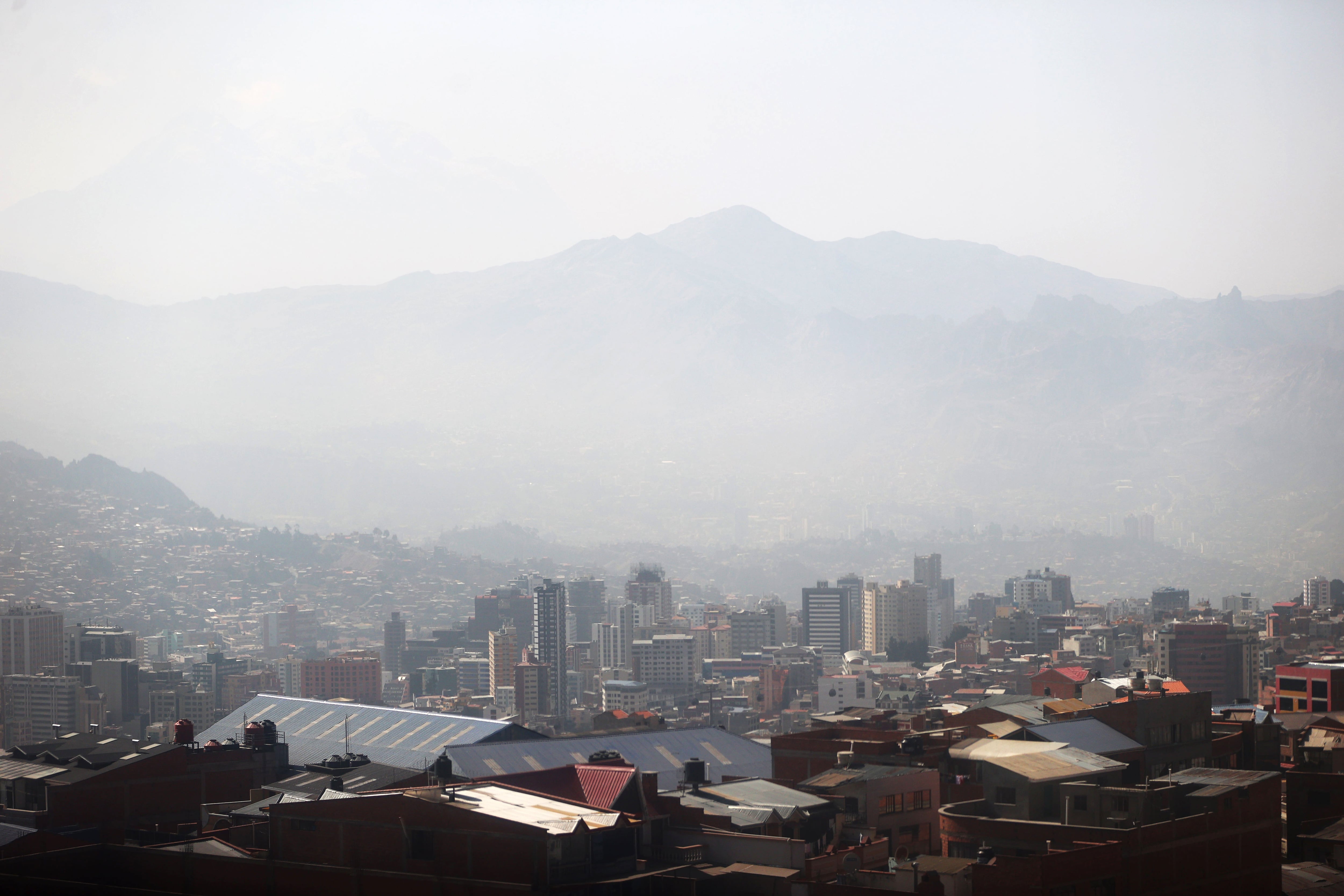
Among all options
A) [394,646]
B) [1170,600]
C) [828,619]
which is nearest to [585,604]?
[394,646]

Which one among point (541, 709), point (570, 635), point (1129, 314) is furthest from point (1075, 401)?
point (541, 709)

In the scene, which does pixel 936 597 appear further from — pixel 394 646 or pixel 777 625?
pixel 394 646

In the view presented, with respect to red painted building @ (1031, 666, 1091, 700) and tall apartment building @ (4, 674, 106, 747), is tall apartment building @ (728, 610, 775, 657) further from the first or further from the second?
red painted building @ (1031, 666, 1091, 700)

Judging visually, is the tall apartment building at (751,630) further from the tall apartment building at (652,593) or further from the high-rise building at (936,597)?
the high-rise building at (936,597)

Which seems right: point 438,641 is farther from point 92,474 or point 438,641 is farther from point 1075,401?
point 1075,401

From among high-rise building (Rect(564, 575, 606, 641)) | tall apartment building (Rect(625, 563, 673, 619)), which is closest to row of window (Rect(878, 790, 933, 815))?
high-rise building (Rect(564, 575, 606, 641))

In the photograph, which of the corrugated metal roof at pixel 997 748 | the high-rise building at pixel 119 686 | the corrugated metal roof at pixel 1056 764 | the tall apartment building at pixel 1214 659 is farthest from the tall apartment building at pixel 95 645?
the corrugated metal roof at pixel 1056 764
